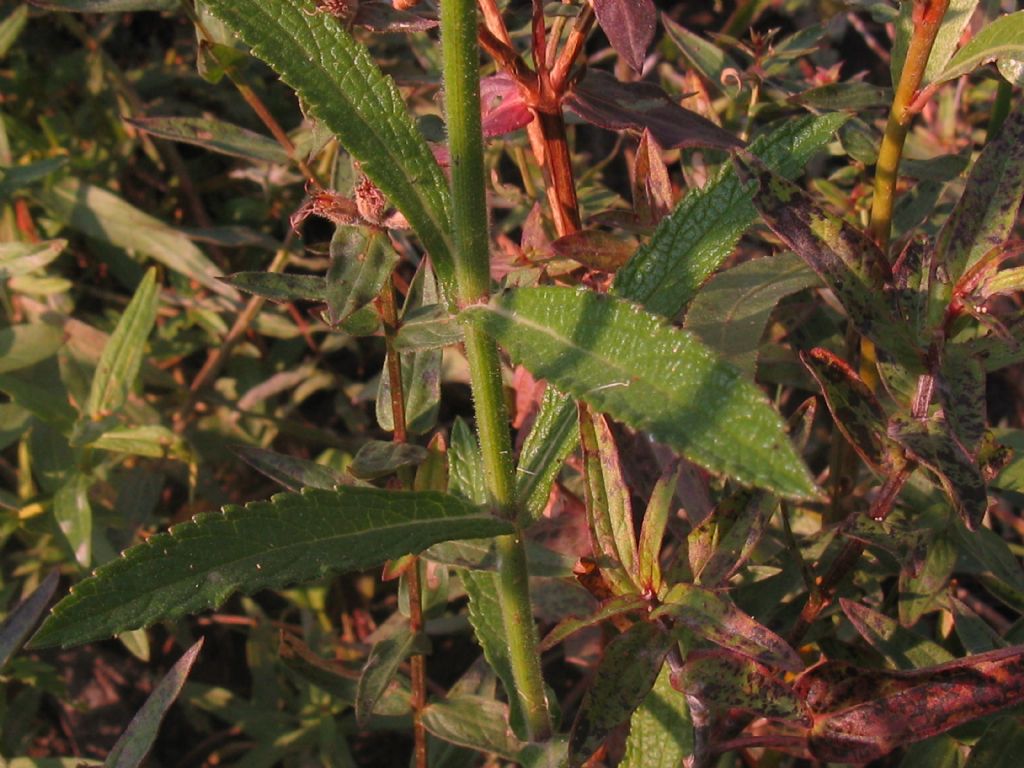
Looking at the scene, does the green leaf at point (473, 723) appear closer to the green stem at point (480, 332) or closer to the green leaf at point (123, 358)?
the green stem at point (480, 332)

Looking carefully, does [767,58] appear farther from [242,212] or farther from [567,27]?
[242,212]

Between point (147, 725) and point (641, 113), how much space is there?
998 mm

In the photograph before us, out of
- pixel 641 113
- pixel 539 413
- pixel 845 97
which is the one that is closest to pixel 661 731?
pixel 539 413

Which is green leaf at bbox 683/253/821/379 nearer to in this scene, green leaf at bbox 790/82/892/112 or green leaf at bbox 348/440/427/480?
green leaf at bbox 790/82/892/112

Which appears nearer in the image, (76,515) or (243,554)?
(243,554)

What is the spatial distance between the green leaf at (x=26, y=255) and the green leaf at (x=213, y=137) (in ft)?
0.98

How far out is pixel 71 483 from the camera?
1.92 metres

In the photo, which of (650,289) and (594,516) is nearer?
(650,289)

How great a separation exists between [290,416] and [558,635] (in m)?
1.49

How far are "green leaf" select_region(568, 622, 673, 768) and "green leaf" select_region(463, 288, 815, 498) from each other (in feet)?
1.39

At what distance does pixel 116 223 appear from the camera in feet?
7.90

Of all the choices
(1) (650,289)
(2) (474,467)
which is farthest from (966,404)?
(2) (474,467)

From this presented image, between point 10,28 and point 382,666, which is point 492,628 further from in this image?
point 10,28

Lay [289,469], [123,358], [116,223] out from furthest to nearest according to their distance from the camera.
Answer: [116,223] → [123,358] → [289,469]
